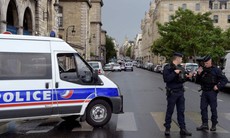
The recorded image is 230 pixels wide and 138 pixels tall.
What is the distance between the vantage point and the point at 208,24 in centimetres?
5597

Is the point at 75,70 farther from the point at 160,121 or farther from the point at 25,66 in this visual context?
the point at 160,121

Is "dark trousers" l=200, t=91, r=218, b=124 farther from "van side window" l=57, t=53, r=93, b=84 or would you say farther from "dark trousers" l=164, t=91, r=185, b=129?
"van side window" l=57, t=53, r=93, b=84

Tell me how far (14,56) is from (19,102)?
1.01 metres

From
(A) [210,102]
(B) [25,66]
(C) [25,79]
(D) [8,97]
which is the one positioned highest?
(B) [25,66]

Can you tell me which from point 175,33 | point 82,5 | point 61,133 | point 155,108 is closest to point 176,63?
point 61,133

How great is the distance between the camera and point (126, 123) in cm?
942

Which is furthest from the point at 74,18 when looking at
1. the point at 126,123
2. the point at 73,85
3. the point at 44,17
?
the point at 73,85

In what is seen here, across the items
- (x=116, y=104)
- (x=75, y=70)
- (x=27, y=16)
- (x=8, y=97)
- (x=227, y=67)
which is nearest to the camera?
(x=8, y=97)

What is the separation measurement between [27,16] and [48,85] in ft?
80.6

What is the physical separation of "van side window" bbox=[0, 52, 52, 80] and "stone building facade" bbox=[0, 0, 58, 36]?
13.9 m

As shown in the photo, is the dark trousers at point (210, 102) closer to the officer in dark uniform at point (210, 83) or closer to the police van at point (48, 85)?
the officer in dark uniform at point (210, 83)

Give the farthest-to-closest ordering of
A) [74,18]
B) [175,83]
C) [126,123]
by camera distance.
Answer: [74,18] → [126,123] → [175,83]

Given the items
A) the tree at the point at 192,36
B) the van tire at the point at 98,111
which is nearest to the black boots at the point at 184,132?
the van tire at the point at 98,111

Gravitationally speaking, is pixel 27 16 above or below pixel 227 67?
above
